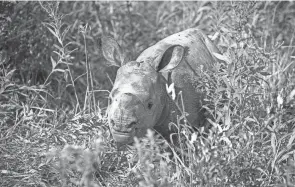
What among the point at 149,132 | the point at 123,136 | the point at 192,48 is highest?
the point at 192,48

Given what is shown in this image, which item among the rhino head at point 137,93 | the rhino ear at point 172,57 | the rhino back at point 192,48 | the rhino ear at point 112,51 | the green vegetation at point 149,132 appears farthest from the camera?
the rhino back at point 192,48

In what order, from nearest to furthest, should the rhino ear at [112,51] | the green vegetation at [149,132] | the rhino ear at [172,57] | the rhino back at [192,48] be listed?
the green vegetation at [149,132] → the rhino ear at [172,57] → the rhino ear at [112,51] → the rhino back at [192,48]

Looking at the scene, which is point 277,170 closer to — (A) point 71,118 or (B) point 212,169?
(B) point 212,169

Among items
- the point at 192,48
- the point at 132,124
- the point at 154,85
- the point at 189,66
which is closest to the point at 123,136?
the point at 132,124

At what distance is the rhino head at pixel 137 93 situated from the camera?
145 inches

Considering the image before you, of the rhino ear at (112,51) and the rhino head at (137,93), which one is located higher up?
the rhino ear at (112,51)

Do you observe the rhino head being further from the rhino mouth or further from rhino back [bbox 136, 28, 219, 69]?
rhino back [bbox 136, 28, 219, 69]

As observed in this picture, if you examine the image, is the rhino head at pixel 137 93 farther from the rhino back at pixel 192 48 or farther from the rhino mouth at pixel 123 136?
the rhino back at pixel 192 48

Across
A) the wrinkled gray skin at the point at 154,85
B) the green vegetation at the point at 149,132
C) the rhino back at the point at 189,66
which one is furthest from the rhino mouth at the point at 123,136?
the rhino back at the point at 189,66

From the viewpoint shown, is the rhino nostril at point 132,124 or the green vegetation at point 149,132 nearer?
the green vegetation at point 149,132

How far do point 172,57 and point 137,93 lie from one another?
482 millimetres

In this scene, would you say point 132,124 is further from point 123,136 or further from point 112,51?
point 112,51

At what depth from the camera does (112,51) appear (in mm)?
4246

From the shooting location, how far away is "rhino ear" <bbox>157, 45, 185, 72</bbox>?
405cm
